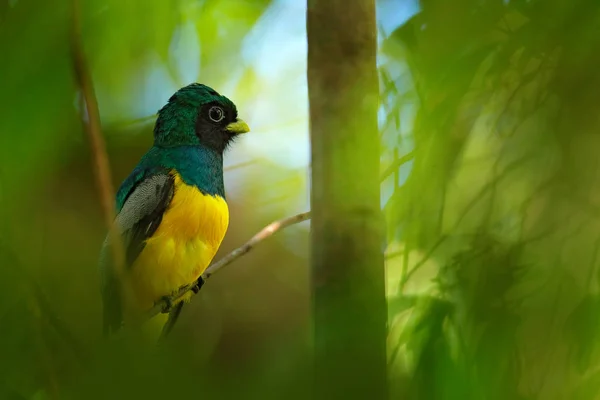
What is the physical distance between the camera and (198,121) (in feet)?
3.55

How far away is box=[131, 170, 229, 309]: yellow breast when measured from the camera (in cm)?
98

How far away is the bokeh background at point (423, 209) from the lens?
444 millimetres

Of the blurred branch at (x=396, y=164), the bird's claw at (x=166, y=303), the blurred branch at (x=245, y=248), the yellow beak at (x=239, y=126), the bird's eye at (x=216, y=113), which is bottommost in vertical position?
the bird's claw at (x=166, y=303)

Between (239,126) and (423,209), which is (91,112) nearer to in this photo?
(423,209)

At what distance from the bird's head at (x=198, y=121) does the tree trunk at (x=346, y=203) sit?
0.30m

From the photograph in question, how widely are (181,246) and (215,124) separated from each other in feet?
0.67

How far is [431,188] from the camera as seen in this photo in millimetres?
533

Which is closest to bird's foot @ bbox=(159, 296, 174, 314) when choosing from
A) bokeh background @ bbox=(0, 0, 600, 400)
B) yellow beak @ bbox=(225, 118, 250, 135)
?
bokeh background @ bbox=(0, 0, 600, 400)

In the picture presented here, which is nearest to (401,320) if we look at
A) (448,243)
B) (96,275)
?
(448,243)

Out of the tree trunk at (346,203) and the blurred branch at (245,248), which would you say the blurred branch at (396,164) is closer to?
the tree trunk at (346,203)

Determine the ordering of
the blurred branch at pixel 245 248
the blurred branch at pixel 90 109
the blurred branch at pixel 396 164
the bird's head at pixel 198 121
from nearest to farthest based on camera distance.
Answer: the blurred branch at pixel 90 109, the blurred branch at pixel 396 164, the blurred branch at pixel 245 248, the bird's head at pixel 198 121

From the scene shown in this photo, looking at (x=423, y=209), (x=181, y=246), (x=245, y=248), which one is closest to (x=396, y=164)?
(x=423, y=209)

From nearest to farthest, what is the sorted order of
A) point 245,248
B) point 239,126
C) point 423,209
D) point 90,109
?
point 90,109 < point 423,209 < point 245,248 < point 239,126

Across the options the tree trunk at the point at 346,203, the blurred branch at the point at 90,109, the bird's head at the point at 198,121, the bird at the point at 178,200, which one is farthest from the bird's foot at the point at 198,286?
the blurred branch at the point at 90,109
